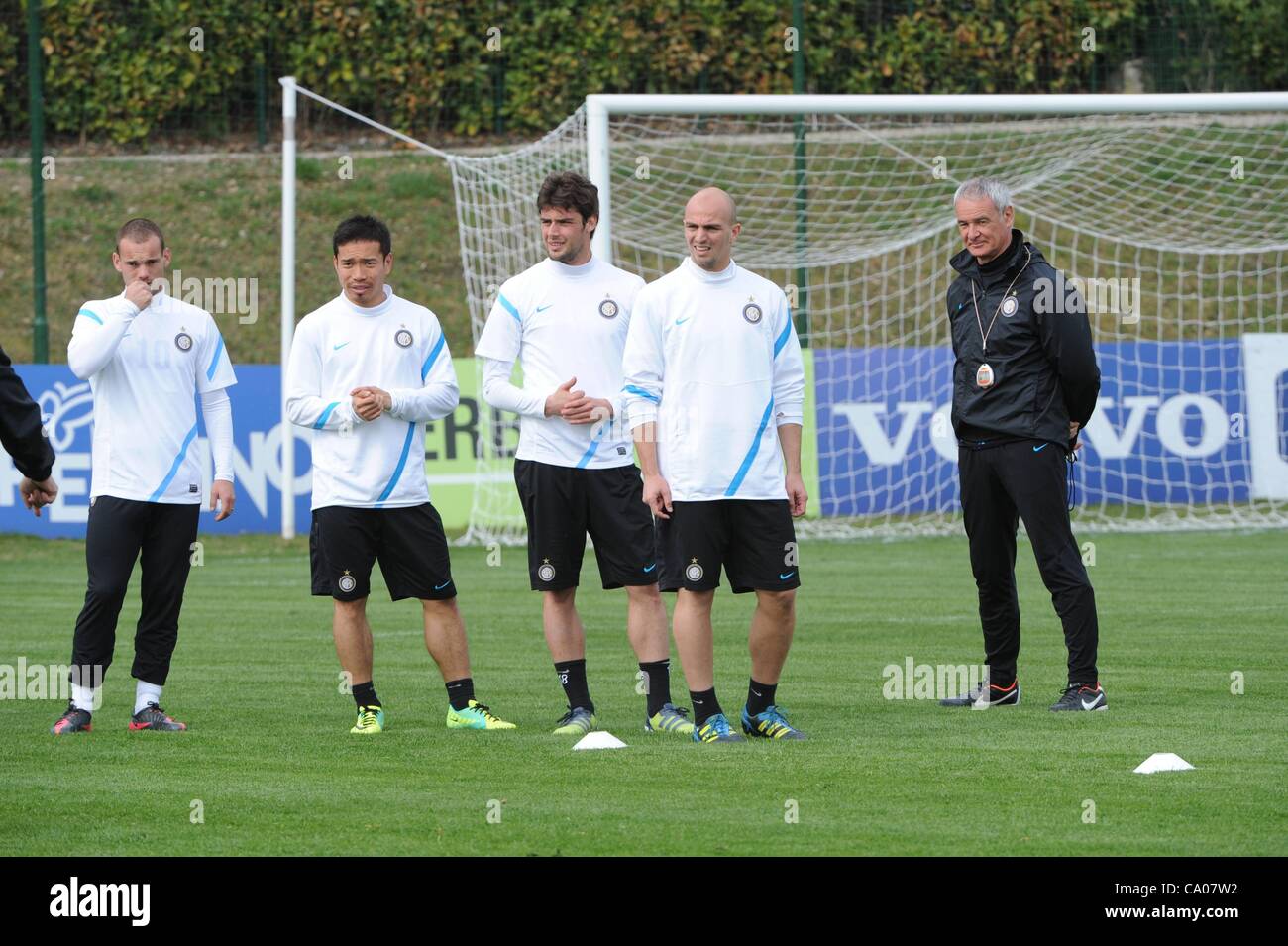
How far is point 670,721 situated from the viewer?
7723 millimetres

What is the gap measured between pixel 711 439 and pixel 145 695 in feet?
8.51

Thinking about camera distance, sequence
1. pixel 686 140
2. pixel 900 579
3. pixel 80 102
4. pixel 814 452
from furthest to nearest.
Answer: pixel 80 102, pixel 686 140, pixel 814 452, pixel 900 579

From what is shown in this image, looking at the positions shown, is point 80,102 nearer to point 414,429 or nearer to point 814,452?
point 814,452

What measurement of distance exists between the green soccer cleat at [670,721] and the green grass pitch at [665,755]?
0.09 meters

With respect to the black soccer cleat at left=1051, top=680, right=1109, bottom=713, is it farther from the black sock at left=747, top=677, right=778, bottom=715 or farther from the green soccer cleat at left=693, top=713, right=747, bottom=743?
the green soccer cleat at left=693, top=713, right=747, bottom=743

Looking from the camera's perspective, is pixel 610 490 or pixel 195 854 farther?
pixel 610 490

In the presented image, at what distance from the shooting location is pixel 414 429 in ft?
26.1

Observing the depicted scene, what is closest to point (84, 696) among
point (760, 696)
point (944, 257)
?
point (760, 696)

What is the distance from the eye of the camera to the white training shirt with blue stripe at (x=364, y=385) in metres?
7.79

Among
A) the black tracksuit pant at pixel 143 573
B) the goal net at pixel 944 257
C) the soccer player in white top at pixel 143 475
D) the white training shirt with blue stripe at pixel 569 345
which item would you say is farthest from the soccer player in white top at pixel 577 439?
the goal net at pixel 944 257

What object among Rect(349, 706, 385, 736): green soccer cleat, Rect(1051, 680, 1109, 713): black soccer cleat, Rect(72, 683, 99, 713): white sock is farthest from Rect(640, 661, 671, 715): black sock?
Rect(72, 683, 99, 713): white sock

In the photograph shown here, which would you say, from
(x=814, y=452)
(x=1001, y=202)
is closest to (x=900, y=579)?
(x=814, y=452)
